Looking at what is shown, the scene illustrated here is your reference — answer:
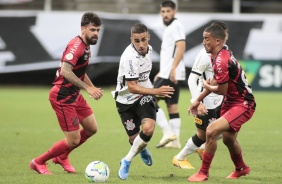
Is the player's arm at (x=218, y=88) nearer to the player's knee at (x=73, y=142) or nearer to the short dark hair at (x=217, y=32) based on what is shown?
the short dark hair at (x=217, y=32)

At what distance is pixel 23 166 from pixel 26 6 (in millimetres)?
16838

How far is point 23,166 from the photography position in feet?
32.7

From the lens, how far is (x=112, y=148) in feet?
39.7

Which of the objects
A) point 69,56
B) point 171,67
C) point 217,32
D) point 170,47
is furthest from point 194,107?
point 170,47

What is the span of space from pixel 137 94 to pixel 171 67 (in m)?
3.16

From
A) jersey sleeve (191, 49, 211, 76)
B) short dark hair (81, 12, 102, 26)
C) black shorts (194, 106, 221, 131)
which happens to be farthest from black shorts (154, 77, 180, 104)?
short dark hair (81, 12, 102, 26)

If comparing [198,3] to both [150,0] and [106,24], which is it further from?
[106,24]

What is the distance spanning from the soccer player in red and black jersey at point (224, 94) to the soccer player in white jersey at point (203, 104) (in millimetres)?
733

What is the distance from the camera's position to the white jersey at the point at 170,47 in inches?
495

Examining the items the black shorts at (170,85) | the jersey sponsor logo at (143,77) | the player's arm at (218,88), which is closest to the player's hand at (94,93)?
the jersey sponsor logo at (143,77)

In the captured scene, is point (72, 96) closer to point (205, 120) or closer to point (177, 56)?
point (205, 120)

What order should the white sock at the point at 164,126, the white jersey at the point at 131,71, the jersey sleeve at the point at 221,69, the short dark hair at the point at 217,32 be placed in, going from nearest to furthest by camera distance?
the jersey sleeve at the point at 221,69 < the short dark hair at the point at 217,32 < the white jersey at the point at 131,71 < the white sock at the point at 164,126

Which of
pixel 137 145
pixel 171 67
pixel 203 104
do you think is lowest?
pixel 137 145

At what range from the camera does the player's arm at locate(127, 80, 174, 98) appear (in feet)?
28.7
